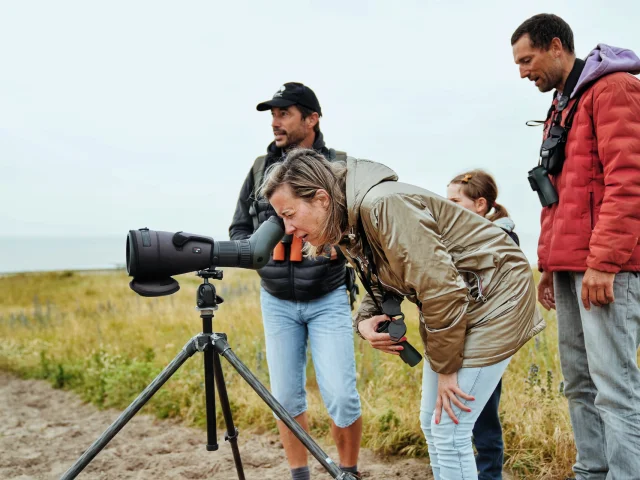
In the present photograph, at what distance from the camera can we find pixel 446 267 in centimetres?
191

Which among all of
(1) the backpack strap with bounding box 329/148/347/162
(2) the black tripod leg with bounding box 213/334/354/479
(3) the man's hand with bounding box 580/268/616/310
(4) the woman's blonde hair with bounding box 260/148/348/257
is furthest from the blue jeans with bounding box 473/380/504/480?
(1) the backpack strap with bounding box 329/148/347/162

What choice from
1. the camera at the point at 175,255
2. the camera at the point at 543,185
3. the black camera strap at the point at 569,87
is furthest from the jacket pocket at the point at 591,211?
the camera at the point at 175,255

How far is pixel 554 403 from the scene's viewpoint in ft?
11.6

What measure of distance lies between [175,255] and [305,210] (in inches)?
21.1

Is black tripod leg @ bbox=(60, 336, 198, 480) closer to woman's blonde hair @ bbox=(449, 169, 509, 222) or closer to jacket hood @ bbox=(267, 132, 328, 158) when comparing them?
jacket hood @ bbox=(267, 132, 328, 158)

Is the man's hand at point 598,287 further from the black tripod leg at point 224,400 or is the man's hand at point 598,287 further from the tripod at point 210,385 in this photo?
the black tripod leg at point 224,400

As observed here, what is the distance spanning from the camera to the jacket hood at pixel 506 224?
3.02 meters

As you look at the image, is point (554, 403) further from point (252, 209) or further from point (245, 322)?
point (245, 322)

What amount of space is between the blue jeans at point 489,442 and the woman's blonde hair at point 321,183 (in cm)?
124

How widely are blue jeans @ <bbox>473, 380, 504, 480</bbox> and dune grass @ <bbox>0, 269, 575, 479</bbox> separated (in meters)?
0.43

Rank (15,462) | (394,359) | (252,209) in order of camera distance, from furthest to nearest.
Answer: (394,359)
(15,462)
(252,209)

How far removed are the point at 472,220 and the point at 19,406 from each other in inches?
201

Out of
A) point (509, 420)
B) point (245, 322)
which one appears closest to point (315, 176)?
point (509, 420)

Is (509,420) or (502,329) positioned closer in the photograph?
(502,329)
